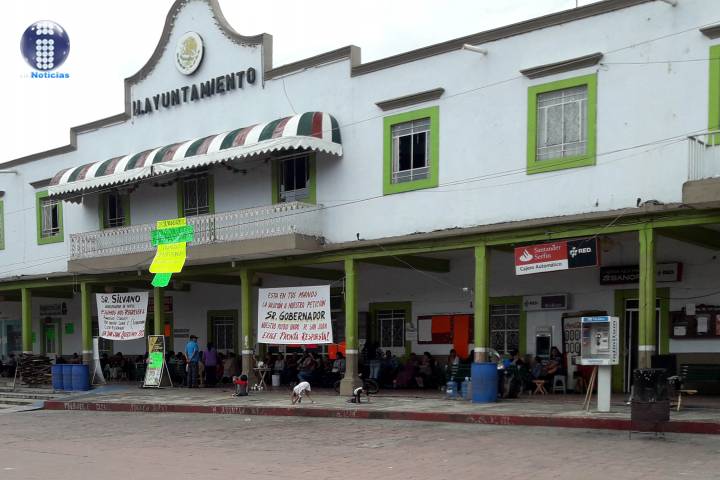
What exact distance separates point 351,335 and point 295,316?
68.4 inches

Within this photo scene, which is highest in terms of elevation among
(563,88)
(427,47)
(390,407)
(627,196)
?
(427,47)

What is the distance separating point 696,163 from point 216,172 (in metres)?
13.4

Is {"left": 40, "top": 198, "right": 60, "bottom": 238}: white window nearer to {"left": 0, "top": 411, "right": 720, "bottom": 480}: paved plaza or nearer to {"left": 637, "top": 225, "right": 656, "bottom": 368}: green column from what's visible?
{"left": 0, "top": 411, "right": 720, "bottom": 480}: paved plaza

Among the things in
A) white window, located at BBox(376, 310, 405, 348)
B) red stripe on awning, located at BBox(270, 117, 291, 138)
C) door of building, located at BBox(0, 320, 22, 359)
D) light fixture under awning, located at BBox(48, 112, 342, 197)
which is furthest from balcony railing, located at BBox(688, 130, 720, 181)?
door of building, located at BBox(0, 320, 22, 359)

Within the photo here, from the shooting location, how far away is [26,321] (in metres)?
28.8

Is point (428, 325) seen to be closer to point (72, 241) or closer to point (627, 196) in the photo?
point (627, 196)

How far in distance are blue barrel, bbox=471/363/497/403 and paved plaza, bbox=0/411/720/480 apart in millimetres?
2355

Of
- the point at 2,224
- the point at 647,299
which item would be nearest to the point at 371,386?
the point at 647,299

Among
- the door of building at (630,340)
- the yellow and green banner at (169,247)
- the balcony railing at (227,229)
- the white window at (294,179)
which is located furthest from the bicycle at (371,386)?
the yellow and green banner at (169,247)

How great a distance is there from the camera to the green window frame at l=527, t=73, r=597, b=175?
1580cm

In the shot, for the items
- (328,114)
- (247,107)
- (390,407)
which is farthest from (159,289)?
(390,407)

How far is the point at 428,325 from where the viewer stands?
72.3 feet

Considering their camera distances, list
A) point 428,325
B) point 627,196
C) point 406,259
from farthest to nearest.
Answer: point 428,325 < point 406,259 < point 627,196

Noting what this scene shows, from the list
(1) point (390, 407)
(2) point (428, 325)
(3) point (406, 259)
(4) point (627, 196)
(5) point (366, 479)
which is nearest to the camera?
(5) point (366, 479)
